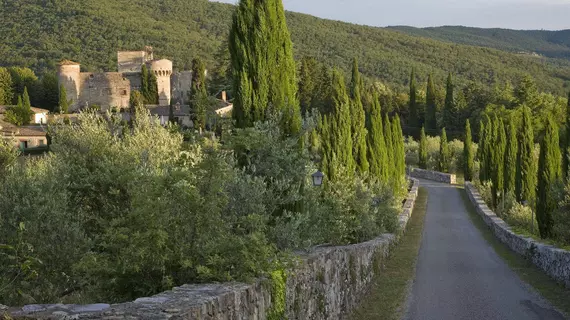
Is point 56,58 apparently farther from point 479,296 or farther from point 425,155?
point 479,296

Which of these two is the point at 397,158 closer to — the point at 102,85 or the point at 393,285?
the point at 393,285

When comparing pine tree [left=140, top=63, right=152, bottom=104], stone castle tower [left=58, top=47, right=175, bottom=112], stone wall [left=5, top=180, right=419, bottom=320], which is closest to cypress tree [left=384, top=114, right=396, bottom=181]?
stone wall [left=5, top=180, right=419, bottom=320]

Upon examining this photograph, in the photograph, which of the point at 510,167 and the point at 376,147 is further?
the point at 510,167

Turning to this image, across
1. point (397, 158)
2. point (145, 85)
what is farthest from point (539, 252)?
point (145, 85)

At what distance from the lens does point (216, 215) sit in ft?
23.2

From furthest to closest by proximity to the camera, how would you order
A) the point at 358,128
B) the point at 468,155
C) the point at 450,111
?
the point at 450,111 → the point at 468,155 → the point at 358,128

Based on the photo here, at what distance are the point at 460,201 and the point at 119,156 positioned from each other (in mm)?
29120

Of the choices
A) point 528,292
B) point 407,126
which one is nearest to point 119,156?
point 528,292

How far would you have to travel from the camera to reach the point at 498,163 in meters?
34.8

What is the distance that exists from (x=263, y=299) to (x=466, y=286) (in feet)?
31.0

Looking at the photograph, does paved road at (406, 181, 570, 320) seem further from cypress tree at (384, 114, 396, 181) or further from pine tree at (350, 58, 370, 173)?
cypress tree at (384, 114, 396, 181)

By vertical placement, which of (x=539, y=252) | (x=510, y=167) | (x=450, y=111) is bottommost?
(x=539, y=252)

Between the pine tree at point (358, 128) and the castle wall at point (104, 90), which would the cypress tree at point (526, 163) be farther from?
the castle wall at point (104, 90)

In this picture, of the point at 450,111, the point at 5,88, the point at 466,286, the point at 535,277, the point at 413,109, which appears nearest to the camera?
the point at 466,286
